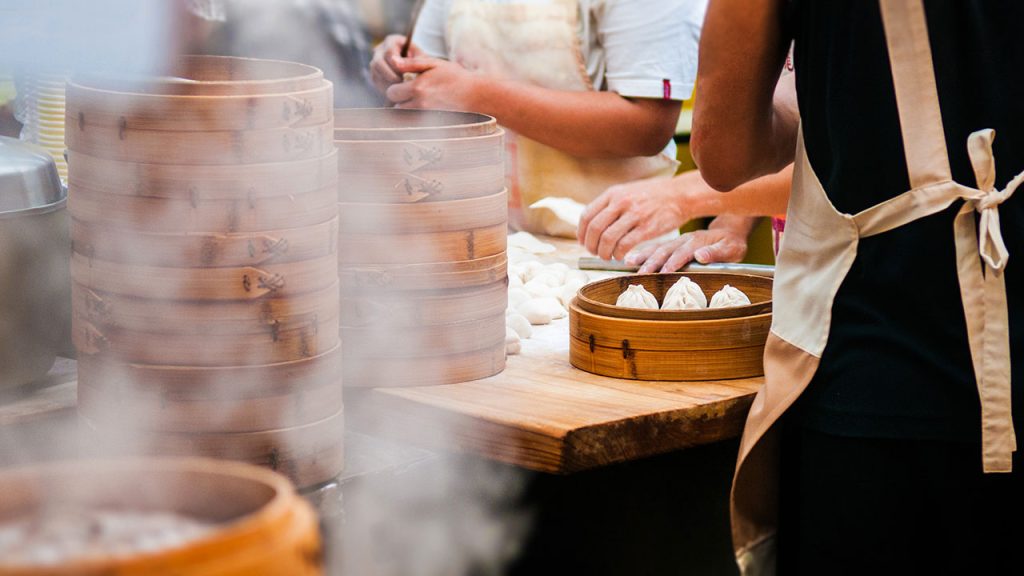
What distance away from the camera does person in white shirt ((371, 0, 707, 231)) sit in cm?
341

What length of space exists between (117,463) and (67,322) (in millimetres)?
1069

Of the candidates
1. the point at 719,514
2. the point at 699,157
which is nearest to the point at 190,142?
the point at 699,157

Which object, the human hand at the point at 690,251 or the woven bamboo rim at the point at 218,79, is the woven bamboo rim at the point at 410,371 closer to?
the woven bamboo rim at the point at 218,79

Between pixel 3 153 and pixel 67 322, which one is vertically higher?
pixel 3 153

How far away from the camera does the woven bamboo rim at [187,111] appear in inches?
53.3

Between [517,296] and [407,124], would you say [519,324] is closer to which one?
[517,296]

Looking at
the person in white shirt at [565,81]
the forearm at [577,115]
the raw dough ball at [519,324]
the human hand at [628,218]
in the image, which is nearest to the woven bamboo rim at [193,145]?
the raw dough ball at [519,324]

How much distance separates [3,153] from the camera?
5.65 feet

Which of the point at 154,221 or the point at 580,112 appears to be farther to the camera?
the point at 580,112

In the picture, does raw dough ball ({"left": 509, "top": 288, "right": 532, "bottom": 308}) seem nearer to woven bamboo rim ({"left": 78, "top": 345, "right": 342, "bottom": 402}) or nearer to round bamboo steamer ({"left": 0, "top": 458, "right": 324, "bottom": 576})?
woven bamboo rim ({"left": 78, "top": 345, "right": 342, "bottom": 402})

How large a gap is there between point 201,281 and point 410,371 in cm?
54

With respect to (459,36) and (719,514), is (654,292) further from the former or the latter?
(459,36)

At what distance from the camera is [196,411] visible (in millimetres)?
1430

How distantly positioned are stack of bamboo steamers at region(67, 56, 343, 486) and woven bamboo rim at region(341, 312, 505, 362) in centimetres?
35
